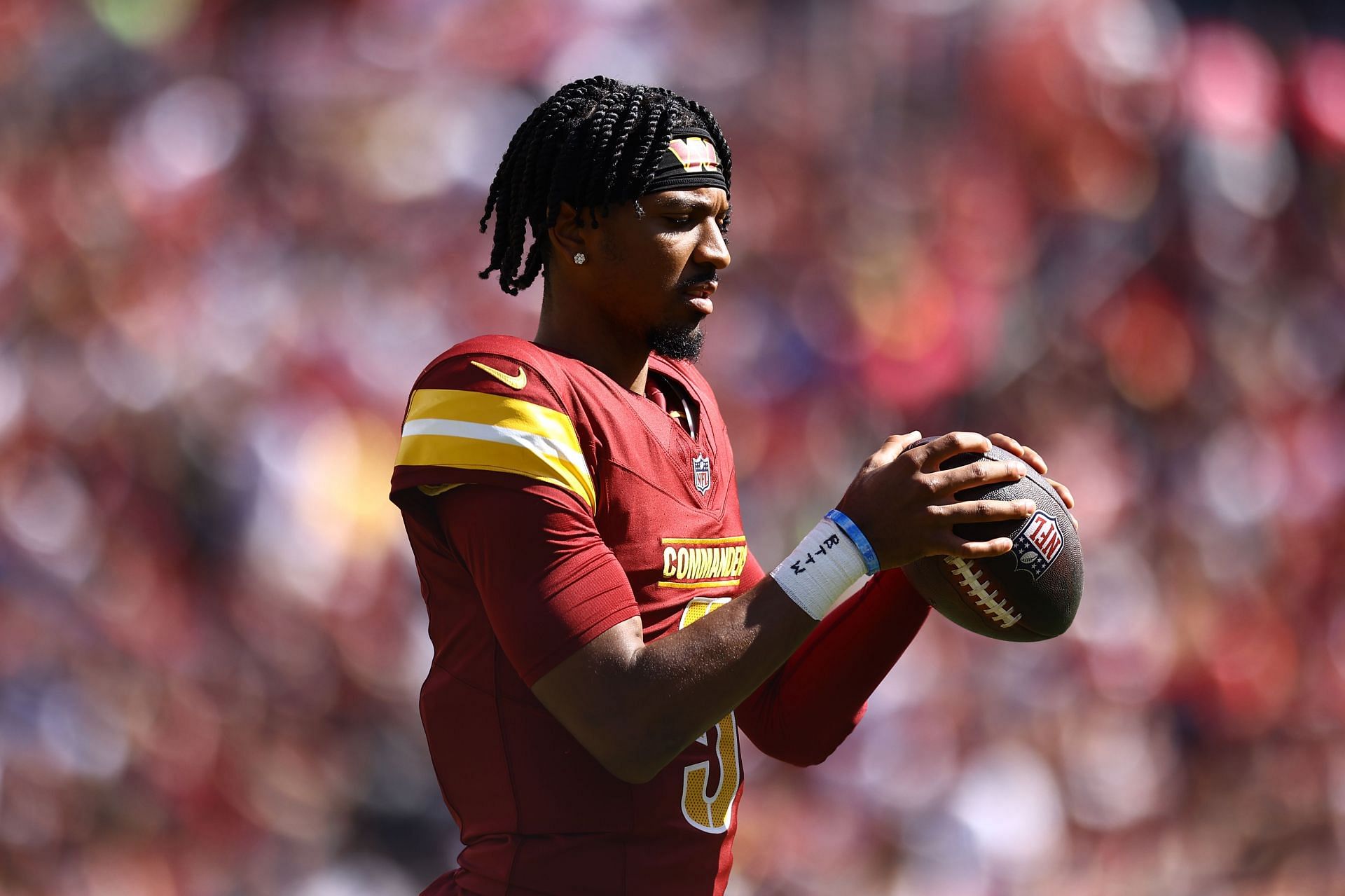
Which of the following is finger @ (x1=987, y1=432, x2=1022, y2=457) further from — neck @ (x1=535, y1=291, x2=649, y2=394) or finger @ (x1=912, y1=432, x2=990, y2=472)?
neck @ (x1=535, y1=291, x2=649, y2=394)

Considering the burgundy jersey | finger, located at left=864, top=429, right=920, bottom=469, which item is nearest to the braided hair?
the burgundy jersey

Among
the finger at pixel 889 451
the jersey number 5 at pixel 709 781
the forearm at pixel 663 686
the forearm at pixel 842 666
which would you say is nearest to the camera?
the forearm at pixel 663 686

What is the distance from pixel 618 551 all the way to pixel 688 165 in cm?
60

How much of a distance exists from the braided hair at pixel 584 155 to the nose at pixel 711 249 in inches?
4.0

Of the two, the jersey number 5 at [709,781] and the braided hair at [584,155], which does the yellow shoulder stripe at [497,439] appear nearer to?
the jersey number 5 at [709,781]

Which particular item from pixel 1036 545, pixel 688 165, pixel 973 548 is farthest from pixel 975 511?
pixel 688 165

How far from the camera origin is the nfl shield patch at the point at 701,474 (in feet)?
6.67

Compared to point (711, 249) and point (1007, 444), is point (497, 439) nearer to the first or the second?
point (711, 249)

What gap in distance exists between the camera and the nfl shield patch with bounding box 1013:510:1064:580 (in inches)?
76.0

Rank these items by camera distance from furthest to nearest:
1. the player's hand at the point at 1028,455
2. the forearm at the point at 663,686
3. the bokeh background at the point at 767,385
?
the bokeh background at the point at 767,385, the player's hand at the point at 1028,455, the forearm at the point at 663,686

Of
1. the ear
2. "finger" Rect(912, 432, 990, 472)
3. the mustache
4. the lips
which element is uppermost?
the ear

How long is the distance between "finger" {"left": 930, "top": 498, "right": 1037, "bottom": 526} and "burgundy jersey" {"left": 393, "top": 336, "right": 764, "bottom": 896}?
393 mm

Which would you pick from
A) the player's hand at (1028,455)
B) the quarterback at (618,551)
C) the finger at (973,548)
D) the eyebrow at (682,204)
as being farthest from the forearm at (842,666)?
the eyebrow at (682,204)

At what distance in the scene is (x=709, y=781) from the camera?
1948 mm
